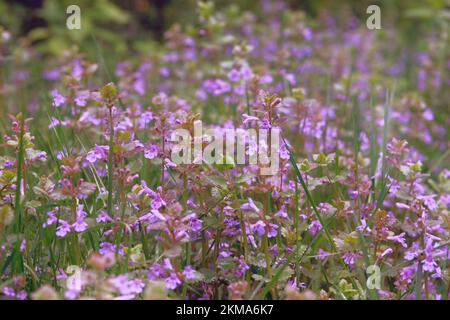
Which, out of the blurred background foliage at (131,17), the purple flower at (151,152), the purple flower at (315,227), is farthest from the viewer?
the blurred background foliage at (131,17)

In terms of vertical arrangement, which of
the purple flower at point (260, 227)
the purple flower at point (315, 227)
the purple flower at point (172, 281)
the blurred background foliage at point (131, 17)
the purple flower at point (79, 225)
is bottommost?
the purple flower at point (172, 281)

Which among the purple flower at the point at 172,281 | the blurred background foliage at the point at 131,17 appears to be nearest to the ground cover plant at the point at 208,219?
the purple flower at the point at 172,281

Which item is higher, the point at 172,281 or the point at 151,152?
the point at 151,152

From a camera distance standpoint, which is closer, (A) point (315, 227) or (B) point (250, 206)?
(B) point (250, 206)

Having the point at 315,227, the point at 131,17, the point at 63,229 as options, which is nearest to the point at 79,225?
the point at 63,229

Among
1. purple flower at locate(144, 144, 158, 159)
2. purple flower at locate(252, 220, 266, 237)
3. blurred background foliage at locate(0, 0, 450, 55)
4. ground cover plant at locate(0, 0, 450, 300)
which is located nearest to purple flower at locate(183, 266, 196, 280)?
ground cover plant at locate(0, 0, 450, 300)

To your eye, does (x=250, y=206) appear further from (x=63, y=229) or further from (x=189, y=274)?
(x=63, y=229)

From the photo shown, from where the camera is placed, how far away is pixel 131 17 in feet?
18.3

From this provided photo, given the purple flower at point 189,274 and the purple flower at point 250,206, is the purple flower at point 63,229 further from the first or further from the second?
the purple flower at point 250,206

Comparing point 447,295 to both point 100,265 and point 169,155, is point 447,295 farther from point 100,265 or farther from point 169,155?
point 100,265

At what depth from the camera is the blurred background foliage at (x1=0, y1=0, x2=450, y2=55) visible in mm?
4785

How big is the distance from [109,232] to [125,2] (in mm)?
4181

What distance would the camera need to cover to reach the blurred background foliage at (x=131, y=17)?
479 centimetres

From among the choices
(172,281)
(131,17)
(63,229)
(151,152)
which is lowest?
(172,281)
